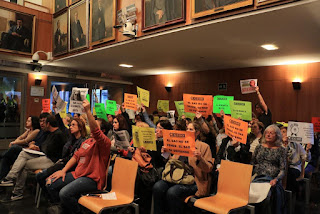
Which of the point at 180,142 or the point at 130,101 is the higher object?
Result: the point at 130,101

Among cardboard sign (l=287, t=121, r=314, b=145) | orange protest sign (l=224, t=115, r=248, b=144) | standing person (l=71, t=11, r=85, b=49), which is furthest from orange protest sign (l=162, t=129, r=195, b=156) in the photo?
standing person (l=71, t=11, r=85, b=49)

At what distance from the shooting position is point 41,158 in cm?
488

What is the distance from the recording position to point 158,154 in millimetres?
4293

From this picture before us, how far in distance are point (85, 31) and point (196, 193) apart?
6129 mm

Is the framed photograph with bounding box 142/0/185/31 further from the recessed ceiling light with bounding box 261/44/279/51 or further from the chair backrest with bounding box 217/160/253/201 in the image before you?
the chair backrest with bounding box 217/160/253/201

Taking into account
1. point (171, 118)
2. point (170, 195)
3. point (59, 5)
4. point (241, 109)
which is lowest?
point (170, 195)

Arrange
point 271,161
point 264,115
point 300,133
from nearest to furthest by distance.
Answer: point 271,161 < point 300,133 < point 264,115

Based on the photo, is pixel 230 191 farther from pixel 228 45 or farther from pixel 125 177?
pixel 228 45

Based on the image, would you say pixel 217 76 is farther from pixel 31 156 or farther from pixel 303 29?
pixel 31 156

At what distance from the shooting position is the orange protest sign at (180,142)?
10.8ft

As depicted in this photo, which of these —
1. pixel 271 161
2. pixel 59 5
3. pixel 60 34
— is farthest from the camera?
pixel 59 5

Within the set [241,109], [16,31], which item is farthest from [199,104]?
[16,31]

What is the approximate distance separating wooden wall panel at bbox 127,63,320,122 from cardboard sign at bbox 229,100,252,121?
181 inches

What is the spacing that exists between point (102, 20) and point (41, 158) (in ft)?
13.5
